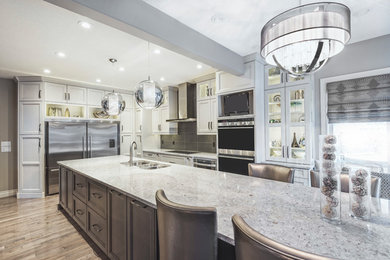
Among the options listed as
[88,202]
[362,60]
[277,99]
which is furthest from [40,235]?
[362,60]

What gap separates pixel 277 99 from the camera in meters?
3.27

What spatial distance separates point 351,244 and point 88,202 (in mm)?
2466

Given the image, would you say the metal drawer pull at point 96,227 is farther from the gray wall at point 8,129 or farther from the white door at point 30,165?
the gray wall at point 8,129

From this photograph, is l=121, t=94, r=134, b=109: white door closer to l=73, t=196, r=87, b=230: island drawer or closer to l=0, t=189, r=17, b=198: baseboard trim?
l=0, t=189, r=17, b=198: baseboard trim

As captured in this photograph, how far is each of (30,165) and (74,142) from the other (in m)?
0.95

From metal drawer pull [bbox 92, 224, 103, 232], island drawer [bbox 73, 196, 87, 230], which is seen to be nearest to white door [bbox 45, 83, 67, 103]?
island drawer [bbox 73, 196, 87, 230]

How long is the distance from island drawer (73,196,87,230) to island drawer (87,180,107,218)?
228 mm

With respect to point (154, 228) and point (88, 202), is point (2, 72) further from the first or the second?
point (154, 228)

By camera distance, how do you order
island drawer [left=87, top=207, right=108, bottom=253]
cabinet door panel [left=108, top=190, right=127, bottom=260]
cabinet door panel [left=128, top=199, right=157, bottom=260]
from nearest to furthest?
cabinet door panel [left=128, top=199, right=157, bottom=260], cabinet door panel [left=108, top=190, right=127, bottom=260], island drawer [left=87, top=207, right=108, bottom=253]

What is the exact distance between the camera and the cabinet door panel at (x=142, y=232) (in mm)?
1334

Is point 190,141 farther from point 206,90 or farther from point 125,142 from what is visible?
point 125,142

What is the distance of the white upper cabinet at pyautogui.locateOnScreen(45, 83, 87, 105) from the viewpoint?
4270 millimetres

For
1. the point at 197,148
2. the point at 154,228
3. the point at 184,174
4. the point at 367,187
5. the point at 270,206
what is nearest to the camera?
the point at 367,187

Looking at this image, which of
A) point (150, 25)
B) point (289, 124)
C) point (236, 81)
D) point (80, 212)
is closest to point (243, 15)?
point (150, 25)
